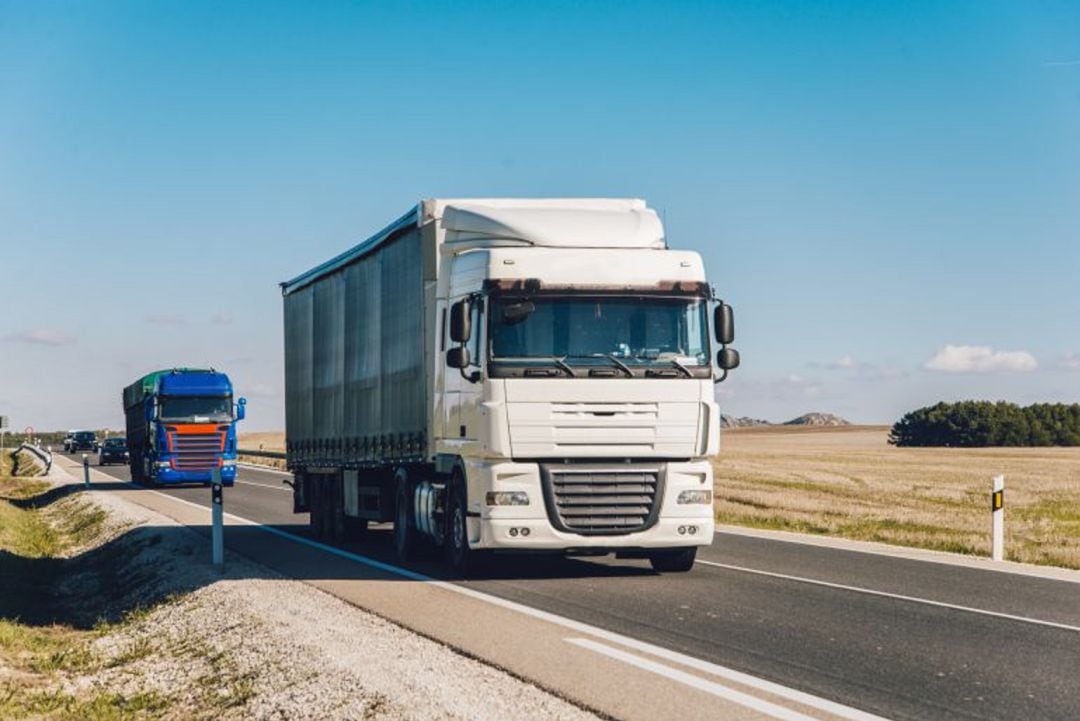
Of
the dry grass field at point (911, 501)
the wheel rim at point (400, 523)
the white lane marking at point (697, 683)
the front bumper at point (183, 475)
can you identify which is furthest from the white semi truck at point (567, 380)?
the front bumper at point (183, 475)

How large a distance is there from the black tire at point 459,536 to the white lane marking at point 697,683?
16.0 ft

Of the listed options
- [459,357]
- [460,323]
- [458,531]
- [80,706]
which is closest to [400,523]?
[458,531]

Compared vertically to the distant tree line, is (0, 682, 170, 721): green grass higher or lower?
lower

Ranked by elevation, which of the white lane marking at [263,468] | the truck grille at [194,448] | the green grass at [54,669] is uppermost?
the truck grille at [194,448]

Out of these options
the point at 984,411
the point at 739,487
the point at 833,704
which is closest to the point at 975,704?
the point at 833,704

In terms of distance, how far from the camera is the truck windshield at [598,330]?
14.7 m

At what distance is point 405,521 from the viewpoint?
18000 mm

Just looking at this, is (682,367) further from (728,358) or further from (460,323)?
(460,323)

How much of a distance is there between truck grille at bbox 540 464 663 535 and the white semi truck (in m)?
0.01

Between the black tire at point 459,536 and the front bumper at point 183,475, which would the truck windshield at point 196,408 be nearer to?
the front bumper at point 183,475

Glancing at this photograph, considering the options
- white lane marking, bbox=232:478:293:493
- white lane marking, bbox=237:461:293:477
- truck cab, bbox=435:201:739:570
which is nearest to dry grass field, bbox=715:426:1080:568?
truck cab, bbox=435:201:739:570

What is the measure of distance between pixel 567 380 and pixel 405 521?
4297 millimetres

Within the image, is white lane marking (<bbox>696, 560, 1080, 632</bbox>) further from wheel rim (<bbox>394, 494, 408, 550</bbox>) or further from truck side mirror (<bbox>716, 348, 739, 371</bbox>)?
wheel rim (<bbox>394, 494, 408, 550</bbox>)

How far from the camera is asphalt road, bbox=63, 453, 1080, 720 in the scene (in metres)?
8.80
